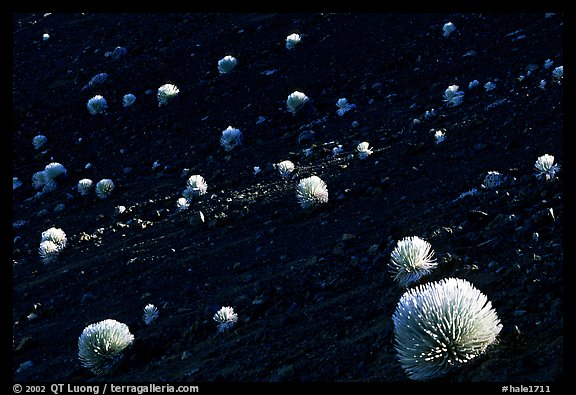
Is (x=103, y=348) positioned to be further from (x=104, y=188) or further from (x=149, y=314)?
(x=104, y=188)

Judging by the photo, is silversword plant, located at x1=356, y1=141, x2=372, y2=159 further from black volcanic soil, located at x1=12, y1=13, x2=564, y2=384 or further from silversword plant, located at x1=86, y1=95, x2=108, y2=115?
silversword plant, located at x1=86, y1=95, x2=108, y2=115

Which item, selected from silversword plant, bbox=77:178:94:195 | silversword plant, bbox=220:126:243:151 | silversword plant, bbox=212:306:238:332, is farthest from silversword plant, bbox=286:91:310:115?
silversword plant, bbox=212:306:238:332

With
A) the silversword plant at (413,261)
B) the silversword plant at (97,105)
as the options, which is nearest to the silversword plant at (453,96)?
the silversword plant at (413,261)

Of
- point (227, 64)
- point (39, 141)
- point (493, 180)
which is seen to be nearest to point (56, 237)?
point (39, 141)

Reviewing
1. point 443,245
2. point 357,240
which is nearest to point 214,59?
point 357,240

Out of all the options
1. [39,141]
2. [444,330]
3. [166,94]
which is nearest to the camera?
[444,330]

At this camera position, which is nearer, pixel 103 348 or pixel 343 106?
pixel 103 348
